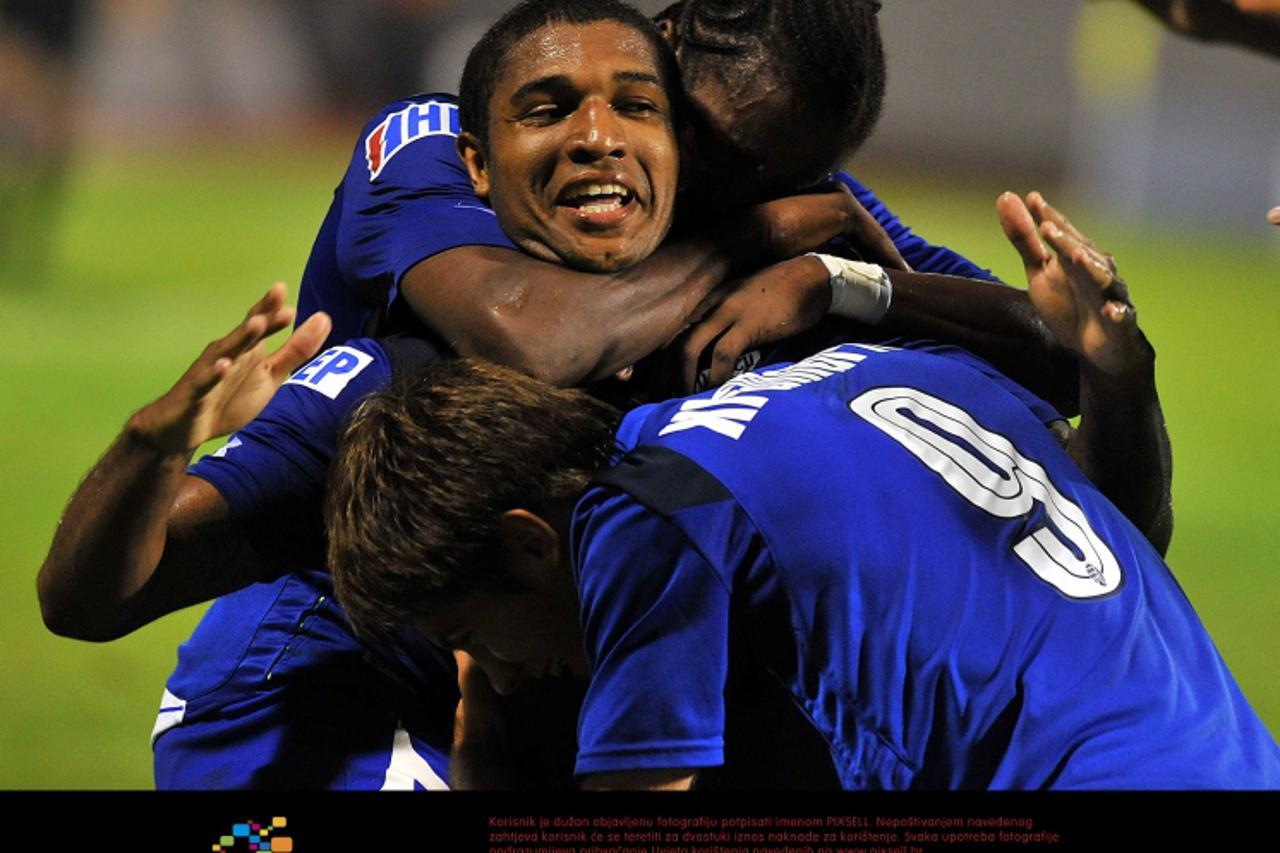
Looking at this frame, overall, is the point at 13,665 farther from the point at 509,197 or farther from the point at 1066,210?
the point at 1066,210

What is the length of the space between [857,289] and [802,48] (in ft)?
1.11

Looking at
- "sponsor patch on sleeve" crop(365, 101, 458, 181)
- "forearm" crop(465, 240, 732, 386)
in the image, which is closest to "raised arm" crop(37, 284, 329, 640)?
"forearm" crop(465, 240, 732, 386)

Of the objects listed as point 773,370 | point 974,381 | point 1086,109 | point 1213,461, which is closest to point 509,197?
point 773,370

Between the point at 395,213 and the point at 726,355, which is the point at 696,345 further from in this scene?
the point at 395,213

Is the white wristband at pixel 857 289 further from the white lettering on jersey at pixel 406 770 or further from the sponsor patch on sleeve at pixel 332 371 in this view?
the white lettering on jersey at pixel 406 770

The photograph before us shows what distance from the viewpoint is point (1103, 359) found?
6.29ft

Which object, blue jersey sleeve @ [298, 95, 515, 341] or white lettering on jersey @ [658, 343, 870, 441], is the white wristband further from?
blue jersey sleeve @ [298, 95, 515, 341]

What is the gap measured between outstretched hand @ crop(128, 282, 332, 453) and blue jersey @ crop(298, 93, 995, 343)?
294 millimetres

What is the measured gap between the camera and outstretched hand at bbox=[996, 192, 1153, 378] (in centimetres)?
180

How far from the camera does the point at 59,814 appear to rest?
2.24m

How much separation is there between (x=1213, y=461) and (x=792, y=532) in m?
3.80

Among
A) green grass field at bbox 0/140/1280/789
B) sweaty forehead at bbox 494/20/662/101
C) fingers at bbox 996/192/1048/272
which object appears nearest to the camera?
fingers at bbox 996/192/1048/272

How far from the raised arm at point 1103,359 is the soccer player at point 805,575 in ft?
0.09

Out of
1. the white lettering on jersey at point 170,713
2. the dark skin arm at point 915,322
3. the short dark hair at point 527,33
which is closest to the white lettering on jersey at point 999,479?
the dark skin arm at point 915,322
